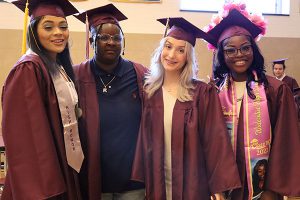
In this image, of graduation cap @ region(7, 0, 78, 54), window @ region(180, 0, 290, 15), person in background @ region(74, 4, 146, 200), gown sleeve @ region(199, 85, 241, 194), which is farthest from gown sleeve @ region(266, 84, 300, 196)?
window @ region(180, 0, 290, 15)

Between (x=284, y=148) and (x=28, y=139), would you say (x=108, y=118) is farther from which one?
(x=284, y=148)

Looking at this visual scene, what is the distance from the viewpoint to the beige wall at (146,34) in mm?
6184

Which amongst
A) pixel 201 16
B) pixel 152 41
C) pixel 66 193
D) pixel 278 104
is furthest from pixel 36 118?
pixel 201 16

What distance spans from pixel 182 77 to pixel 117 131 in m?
0.59

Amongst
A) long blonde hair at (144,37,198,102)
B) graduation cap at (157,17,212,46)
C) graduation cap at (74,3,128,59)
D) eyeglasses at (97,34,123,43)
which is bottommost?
long blonde hair at (144,37,198,102)

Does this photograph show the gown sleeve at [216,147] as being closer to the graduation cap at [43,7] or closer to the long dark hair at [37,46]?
the long dark hair at [37,46]

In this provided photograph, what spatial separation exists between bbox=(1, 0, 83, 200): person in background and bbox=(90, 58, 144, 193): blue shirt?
0.71 ft

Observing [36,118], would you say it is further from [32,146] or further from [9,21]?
[9,21]

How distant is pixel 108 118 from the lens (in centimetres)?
236

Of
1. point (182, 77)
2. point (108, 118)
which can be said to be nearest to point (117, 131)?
point (108, 118)

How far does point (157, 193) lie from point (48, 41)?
121 centimetres

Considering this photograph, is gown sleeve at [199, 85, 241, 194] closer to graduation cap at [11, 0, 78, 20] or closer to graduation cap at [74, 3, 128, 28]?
graduation cap at [74, 3, 128, 28]

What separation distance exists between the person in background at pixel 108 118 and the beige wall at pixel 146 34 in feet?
11.8

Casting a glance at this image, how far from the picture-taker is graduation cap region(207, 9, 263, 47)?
2467mm
